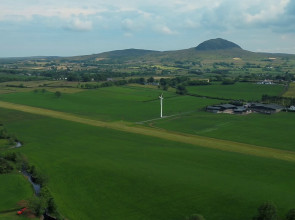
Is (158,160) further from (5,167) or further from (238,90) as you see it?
(238,90)

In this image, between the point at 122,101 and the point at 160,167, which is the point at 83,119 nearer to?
the point at 122,101

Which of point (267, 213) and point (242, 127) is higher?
point (267, 213)

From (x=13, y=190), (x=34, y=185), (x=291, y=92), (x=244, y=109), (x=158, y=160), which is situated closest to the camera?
(x=13, y=190)

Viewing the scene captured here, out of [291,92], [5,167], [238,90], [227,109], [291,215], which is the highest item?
[291,92]

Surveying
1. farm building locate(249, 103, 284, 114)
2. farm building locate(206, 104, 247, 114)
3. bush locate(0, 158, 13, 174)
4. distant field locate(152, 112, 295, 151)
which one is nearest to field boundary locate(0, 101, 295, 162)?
distant field locate(152, 112, 295, 151)

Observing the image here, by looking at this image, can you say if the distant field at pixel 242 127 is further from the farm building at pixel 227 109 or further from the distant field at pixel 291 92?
the distant field at pixel 291 92

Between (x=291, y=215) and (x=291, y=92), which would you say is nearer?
(x=291, y=215)

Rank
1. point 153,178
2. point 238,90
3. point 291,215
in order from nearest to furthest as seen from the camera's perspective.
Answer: point 291,215
point 153,178
point 238,90

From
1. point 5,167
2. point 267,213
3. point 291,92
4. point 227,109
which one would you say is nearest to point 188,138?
point 227,109
